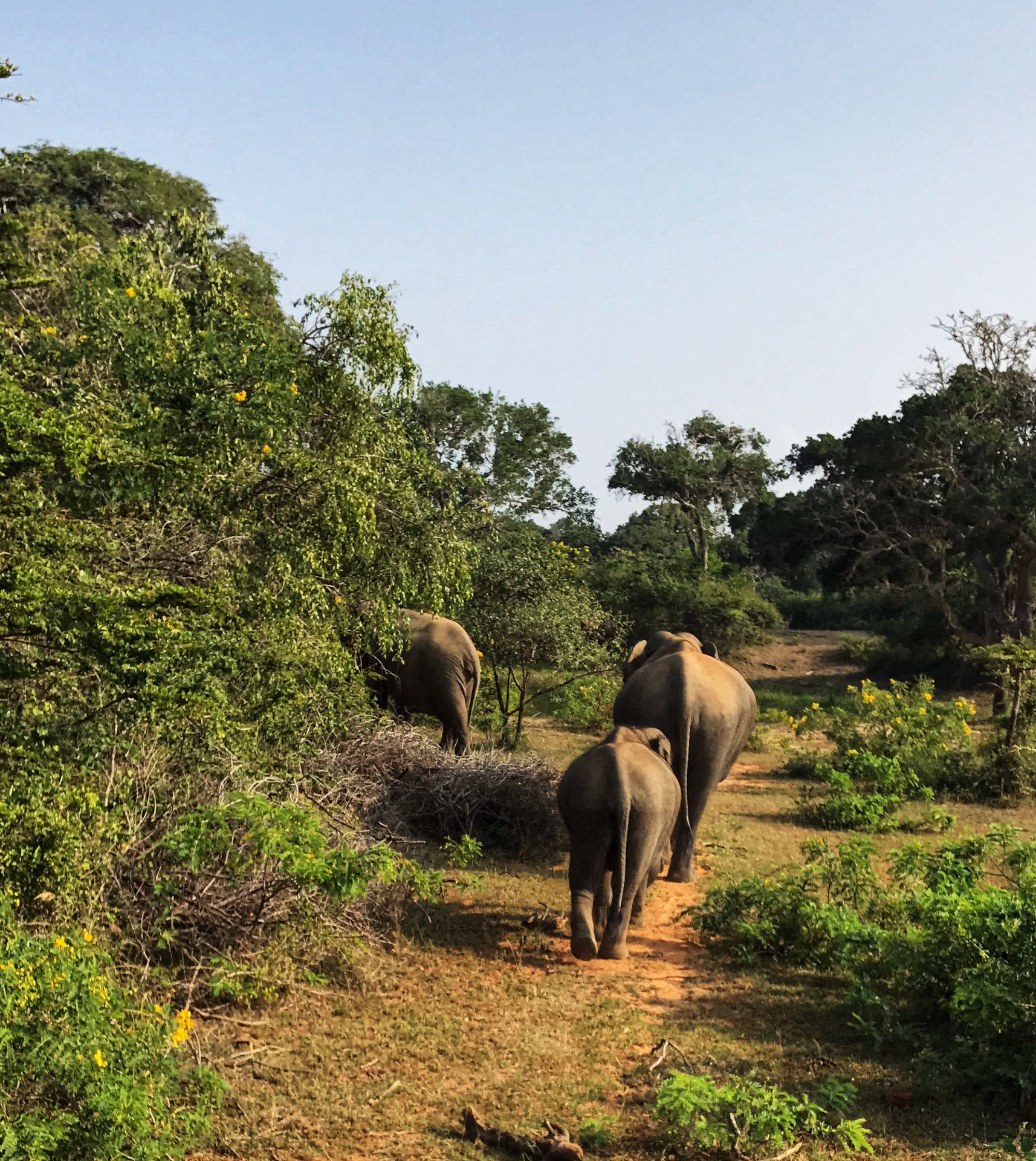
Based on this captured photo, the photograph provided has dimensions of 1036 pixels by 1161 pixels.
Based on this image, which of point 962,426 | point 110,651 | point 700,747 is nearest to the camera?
point 110,651

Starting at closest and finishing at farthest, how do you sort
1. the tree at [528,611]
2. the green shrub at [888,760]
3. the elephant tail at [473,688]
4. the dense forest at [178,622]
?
the dense forest at [178,622]
the green shrub at [888,760]
the elephant tail at [473,688]
the tree at [528,611]

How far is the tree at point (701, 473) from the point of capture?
123 feet

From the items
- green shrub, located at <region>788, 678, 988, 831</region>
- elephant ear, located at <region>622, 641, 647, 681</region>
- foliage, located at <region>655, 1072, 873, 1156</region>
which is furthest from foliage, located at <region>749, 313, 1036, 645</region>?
foliage, located at <region>655, 1072, 873, 1156</region>

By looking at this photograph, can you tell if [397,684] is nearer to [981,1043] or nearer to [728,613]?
[981,1043]

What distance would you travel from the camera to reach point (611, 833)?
319 inches

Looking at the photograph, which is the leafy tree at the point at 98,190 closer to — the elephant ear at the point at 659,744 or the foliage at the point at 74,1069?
the elephant ear at the point at 659,744

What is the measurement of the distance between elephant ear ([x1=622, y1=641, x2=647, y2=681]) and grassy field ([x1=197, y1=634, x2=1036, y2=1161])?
3.20 metres

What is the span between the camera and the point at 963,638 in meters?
28.9

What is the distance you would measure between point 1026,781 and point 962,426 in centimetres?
1584

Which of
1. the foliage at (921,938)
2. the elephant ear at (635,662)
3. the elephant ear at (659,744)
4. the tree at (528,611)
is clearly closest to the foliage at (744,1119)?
the foliage at (921,938)

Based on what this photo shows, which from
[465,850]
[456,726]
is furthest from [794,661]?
[465,850]

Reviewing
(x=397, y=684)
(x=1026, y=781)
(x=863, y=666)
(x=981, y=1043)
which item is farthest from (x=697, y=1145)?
(x=863, y=666)

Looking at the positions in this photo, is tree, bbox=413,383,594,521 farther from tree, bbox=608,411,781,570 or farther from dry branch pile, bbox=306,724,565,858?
dry branch pile, bbox=306,724,565,858

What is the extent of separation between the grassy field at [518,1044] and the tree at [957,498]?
21.4m
